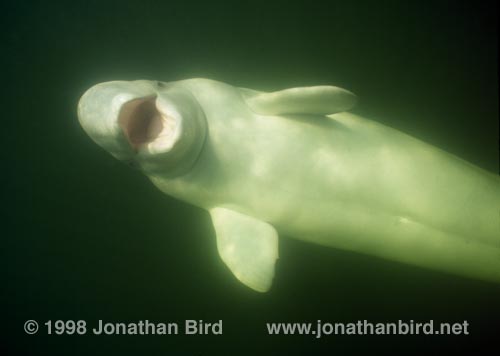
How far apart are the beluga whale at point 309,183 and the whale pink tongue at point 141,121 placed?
0.05ft

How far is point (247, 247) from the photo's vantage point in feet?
14.3

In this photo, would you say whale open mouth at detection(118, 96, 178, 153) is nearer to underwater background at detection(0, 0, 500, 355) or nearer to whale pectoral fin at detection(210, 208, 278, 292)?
whale pectoral fin at detection(210, 208, 278, 292)

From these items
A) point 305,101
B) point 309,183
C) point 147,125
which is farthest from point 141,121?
point 309,183

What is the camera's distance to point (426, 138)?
802 cm

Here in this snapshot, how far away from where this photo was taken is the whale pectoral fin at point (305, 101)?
4.09m

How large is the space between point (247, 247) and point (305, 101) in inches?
70.1

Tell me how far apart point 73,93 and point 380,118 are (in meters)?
6.94

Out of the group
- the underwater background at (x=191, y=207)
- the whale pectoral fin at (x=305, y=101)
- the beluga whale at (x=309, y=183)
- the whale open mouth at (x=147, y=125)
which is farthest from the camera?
the underwater background at (x=191, y=207)

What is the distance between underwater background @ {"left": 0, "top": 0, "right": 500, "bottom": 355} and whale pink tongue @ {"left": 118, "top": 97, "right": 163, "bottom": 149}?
391 cm

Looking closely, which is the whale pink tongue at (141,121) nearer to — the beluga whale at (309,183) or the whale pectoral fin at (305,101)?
the beluga whale at (309,183)

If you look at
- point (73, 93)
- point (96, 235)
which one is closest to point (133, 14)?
point (73, 93)

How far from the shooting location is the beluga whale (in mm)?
4309

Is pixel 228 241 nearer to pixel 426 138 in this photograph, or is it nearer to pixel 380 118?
pixel 380 118

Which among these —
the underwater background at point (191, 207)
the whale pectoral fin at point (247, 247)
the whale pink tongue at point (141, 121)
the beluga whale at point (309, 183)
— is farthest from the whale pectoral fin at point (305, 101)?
the underwater background at point (191, 207)
